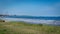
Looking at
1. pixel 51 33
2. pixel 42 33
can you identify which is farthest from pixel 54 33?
pixel 42 33

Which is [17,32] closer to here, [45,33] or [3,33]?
[3,33]

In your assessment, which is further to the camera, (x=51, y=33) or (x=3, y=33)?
(x=51, y=33)

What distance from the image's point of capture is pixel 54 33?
6117 millimetres

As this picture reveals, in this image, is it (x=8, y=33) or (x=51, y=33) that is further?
(x=51, y=33)

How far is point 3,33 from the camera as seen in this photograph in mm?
5695

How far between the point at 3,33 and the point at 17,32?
0.57 m

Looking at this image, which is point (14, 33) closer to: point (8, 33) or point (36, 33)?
point (8, 33)

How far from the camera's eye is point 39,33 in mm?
5902

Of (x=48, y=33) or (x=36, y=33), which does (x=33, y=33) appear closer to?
(x=36, y=33)

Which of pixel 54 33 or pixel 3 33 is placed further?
pixel 54 33

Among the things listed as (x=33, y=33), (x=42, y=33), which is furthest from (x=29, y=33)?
(x=42, y=33)

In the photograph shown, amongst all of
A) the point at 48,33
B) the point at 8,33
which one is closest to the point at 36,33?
the point at 48,33

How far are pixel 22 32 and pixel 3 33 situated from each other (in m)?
0.76

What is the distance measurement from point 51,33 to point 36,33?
665mm
